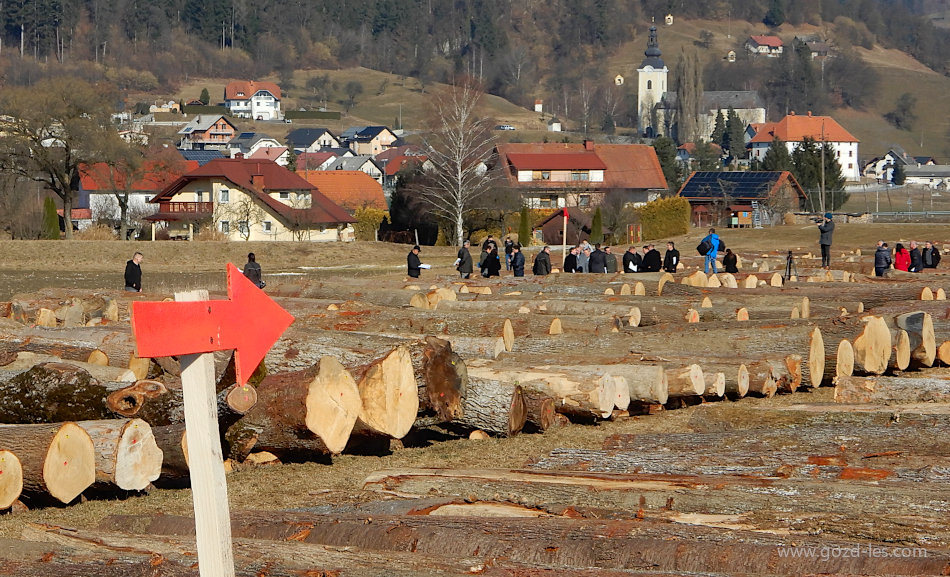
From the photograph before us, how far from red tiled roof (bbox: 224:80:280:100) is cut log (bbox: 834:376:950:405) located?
180992mm

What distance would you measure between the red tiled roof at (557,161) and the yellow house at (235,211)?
20.5 m

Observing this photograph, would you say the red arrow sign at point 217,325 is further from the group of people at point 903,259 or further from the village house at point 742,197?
the village house at point 742,197

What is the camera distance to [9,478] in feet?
25.3

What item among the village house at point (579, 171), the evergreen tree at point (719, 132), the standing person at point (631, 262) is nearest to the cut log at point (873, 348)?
the standing person at point (631, 262)

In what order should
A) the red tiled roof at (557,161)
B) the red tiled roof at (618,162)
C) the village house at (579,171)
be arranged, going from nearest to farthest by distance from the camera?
1. the village house at (579,171)
2. the red tiled roof at (557,161)
3. the red tiled roof at (618,162)

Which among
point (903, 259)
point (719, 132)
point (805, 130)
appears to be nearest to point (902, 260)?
point (903, 259)

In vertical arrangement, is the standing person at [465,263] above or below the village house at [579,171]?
below

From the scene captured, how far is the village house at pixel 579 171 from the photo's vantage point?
259 feet

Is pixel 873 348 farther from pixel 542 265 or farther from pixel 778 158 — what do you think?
pixel 778 158

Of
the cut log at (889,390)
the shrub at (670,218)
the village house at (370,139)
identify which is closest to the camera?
the cut log at (889,390)

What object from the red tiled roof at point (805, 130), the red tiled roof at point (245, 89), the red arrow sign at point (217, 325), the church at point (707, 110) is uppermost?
the red tiled roof at point (245, 89)

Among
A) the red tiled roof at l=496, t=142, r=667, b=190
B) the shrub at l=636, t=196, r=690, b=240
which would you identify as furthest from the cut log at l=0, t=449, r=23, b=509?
the red tiled roof at l=496, t=142, r=667, b=190

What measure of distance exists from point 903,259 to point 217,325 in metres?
26.8

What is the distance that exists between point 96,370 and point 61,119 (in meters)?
50.4
